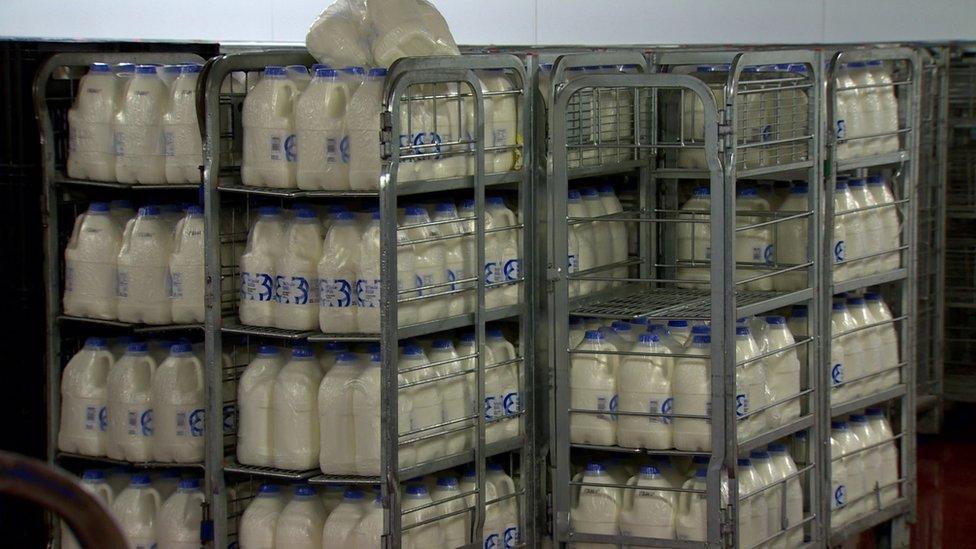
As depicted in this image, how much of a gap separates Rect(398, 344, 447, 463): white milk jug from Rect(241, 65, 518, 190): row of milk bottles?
495mm

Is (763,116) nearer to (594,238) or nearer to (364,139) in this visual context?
(594,238)

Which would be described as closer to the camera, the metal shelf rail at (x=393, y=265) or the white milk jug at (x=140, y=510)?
the metal shelf rail at (x=393, y=265)

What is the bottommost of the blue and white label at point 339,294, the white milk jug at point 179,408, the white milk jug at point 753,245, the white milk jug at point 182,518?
the white milk jug at point 182,518

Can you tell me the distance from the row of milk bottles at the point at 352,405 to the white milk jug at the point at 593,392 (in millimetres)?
240

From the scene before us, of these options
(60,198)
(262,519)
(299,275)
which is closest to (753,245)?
(299,275)

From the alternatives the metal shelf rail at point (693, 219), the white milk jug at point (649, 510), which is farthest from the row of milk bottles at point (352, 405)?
the white milk jug at point (649, 510)

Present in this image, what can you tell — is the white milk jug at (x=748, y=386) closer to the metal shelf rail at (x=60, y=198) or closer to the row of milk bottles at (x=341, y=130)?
the row of milk bottles at (x=341, y=130)

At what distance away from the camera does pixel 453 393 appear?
13.6ft

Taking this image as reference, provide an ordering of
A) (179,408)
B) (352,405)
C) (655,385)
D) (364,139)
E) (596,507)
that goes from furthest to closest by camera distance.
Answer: (179,408), (596,507), (655,385), (352,405), (364,139)

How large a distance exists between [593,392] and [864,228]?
4.16 ft

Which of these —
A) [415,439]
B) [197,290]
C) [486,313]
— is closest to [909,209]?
[486,313]

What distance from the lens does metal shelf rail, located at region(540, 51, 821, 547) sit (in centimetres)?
414

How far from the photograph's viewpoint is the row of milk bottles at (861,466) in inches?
194

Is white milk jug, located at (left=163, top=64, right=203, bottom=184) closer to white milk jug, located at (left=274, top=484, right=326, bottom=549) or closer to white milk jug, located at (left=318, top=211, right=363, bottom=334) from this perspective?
white milk jug, located at (left=318, top=211, right=363, bottom=334)
